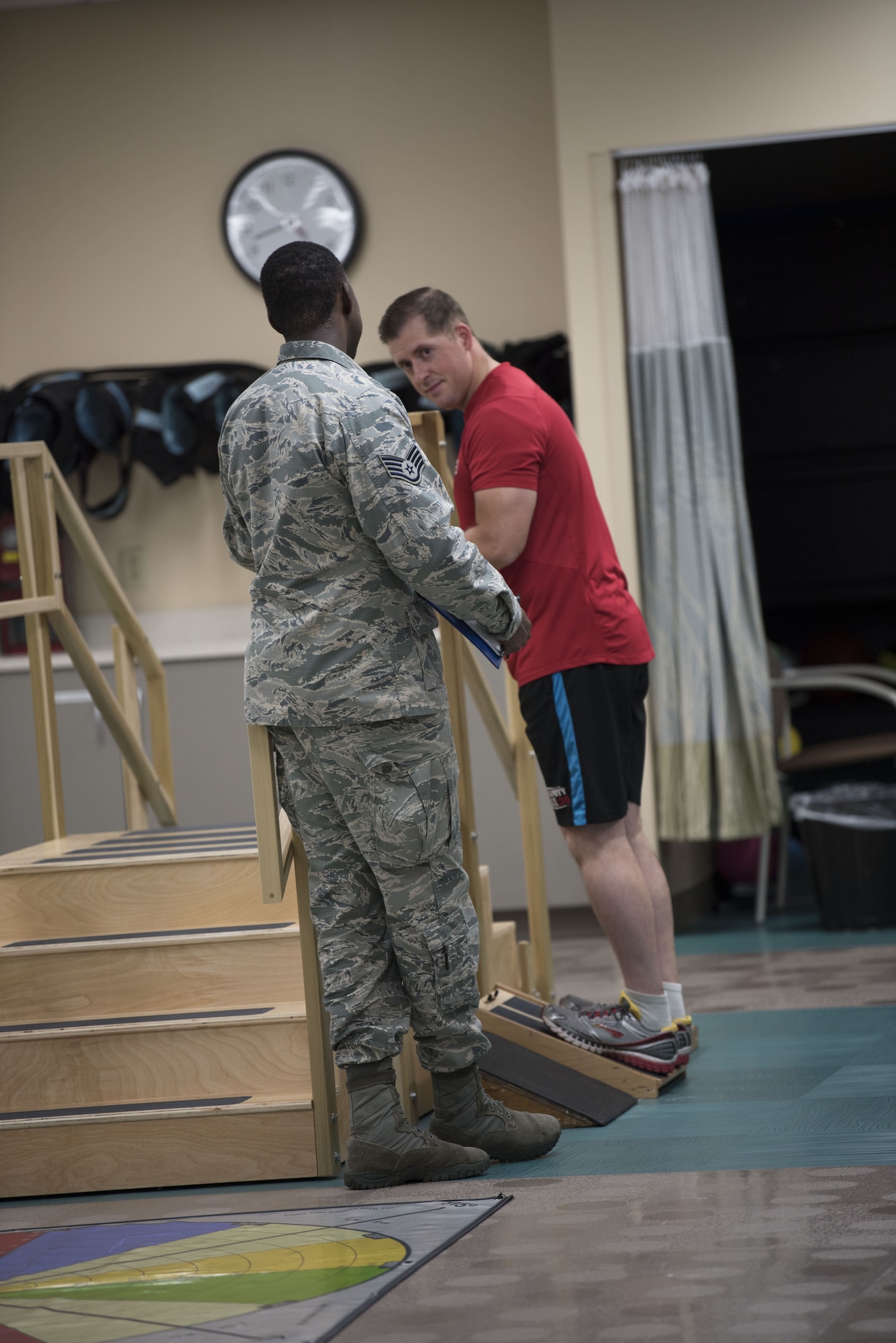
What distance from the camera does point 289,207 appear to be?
517cm

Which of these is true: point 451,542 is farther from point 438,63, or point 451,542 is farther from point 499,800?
point 438,63

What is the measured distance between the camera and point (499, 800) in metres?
4.66

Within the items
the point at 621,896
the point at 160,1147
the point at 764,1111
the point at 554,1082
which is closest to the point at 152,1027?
the point at 160,1147

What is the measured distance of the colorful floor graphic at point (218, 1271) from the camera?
1.71 metres

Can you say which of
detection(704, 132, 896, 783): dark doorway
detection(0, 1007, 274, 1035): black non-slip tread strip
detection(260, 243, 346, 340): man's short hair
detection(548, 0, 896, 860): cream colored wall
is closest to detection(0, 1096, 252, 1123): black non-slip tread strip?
detection(0, 1007, 274, 1035): black non-slip tread strip

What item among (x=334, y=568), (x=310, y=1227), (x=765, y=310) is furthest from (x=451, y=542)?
(x=765, y=310)

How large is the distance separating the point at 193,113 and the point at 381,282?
966 millimetres

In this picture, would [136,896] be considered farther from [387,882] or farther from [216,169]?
[216,169]

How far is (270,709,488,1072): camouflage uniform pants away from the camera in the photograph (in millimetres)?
2162

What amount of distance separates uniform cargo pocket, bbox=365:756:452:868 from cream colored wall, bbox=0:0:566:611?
3227mm

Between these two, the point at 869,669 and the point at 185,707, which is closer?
the point at 185,707

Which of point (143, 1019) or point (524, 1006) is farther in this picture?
point (524, 1006)

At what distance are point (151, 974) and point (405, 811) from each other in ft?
2.77

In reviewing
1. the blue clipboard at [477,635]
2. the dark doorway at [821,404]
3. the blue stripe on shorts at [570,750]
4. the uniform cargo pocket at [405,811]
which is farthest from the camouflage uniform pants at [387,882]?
the dark doorway at [821,404]
